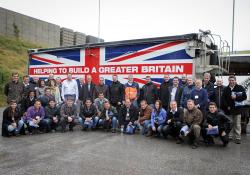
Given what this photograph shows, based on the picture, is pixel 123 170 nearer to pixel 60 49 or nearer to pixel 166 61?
pixel 166 61

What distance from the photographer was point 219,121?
242 inches

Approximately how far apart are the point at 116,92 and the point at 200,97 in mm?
2630

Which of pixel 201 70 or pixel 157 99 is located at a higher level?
pixel 201 70

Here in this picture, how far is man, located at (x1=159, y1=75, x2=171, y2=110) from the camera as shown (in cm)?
722

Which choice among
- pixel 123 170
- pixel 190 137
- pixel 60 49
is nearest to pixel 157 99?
pixel 190 137

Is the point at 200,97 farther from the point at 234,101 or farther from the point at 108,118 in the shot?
the point at 108,118

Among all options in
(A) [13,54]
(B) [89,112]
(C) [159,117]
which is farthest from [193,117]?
(A) [13,54]

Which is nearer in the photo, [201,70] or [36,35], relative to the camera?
[201,70]

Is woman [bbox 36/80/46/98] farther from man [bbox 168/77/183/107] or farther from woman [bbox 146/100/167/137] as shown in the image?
man [bbox 168/77/183/107]

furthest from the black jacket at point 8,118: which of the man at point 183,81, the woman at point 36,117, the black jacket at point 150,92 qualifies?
the man at point 183,81

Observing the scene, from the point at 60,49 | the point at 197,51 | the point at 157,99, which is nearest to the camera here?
the point at 197,51

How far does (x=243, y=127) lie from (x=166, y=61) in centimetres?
304

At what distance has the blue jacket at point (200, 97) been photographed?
6.59 m

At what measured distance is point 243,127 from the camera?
7.71m
